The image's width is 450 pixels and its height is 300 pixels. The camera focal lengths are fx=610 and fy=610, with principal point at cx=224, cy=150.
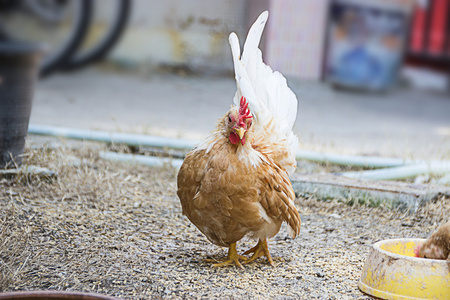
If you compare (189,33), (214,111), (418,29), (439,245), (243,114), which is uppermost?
(418,29)

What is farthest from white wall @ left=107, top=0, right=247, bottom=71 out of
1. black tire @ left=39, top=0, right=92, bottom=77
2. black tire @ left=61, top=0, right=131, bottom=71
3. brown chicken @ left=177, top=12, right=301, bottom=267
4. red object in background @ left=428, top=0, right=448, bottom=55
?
brown chicken @ left=177, top=12, right=301, bottom=267

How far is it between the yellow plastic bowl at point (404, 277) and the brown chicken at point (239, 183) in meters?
0.47

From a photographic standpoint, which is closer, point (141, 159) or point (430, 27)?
point (141, 159)

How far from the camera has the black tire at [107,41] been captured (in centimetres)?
882

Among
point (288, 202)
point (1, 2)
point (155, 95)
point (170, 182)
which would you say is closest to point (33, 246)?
point (288, 202)

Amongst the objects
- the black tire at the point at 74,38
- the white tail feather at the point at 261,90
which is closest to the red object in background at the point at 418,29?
the black tire at the point at 74,38

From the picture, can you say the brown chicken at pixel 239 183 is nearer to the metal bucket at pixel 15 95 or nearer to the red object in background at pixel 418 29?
the metal bucket at pixel 15 95

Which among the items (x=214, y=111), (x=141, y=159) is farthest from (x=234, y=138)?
(x=214, y=111)

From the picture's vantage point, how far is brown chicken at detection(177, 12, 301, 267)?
8.25 feet

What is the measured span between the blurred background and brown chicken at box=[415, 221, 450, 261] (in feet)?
14.3

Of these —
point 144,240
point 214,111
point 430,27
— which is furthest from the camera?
point 430,27

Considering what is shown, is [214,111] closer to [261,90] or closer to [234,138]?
[261,90]

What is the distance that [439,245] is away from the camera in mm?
2312

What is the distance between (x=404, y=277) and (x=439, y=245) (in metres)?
0.19
